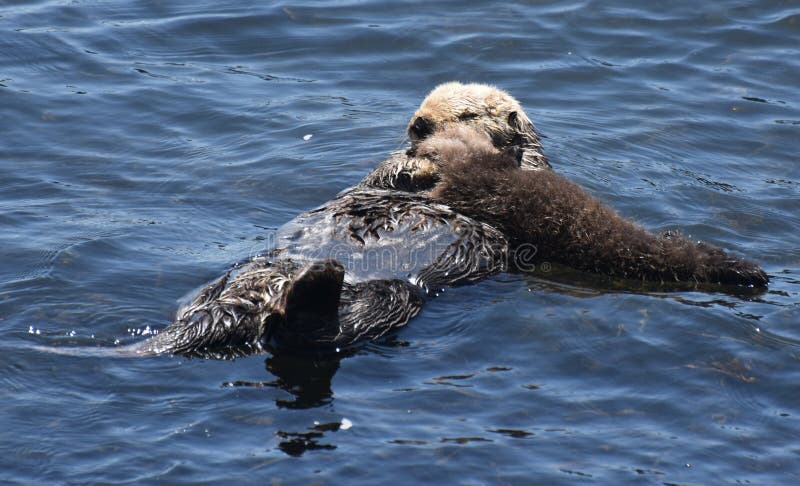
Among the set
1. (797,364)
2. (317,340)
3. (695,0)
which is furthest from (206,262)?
(695,0)

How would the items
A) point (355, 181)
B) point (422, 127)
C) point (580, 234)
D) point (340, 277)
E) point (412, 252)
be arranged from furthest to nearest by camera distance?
1. point (355, 181)
2. point (422, 127)
3. point (580, 234)
4. point (412, 252)
5. point (340, 277)

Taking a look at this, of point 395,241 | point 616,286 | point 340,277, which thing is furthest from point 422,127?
point 340,277

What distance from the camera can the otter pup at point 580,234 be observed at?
15.6 ft

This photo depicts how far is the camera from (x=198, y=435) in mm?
3660

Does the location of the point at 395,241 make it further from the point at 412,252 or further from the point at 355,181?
the point at 355,181

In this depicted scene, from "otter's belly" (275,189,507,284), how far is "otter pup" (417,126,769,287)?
0.14 metres

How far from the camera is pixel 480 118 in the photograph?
5758 millimetres

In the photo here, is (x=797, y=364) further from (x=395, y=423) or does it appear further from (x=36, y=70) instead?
(x=36, y=70)

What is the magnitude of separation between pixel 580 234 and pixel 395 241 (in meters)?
0.87

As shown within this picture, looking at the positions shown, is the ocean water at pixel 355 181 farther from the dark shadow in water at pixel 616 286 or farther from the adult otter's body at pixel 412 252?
the adult otter's body at pixel 412 252

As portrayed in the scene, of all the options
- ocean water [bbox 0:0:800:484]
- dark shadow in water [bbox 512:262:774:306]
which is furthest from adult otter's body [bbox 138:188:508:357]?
dark shadow in water [bbox 512:262:774:306]

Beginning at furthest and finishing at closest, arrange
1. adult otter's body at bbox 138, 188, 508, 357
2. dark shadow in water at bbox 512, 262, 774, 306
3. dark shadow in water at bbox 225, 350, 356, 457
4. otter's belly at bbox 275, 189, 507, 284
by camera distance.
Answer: dark shadow in water at bbox 512, 262, 774, 306, otter's belly at bbox 275, 189, 507, 284, adult otter's body at bbox 138, 188, 508, 357, dark shadow in water at bbox 225, 350, 356, 457

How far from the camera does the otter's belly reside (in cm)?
462

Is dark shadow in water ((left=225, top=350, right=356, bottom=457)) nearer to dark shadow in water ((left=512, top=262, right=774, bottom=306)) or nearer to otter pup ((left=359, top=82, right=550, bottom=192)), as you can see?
dark shadow in water ((left=512, top=262, right=774, bottom=306))
